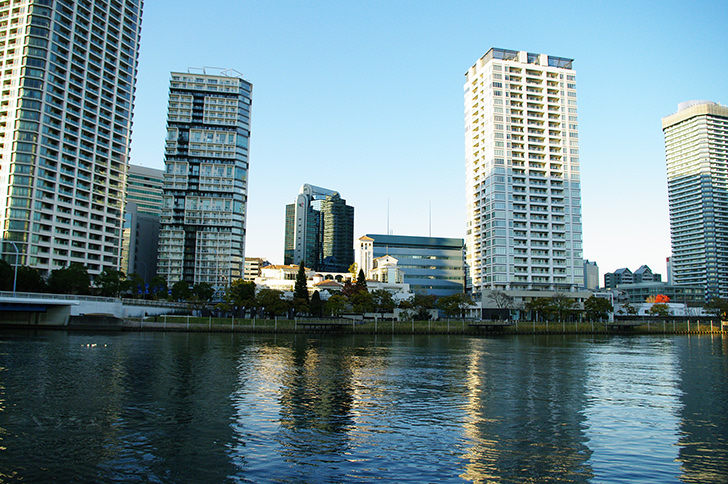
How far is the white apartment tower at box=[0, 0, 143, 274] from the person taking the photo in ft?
456

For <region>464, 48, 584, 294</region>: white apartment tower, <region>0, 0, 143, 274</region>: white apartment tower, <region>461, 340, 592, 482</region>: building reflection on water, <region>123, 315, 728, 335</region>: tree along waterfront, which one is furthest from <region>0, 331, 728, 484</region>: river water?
<region>464, 48, 584, 294</region>: white apartment tower

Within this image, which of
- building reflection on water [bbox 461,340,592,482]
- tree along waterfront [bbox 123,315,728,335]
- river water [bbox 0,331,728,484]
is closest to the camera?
river water [bbox 0,331,728,484]

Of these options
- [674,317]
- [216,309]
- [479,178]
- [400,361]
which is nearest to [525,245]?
[479,178]

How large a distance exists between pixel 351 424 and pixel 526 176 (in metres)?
160

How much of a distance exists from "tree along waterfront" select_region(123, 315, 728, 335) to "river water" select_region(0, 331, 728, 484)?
6550 centimetres

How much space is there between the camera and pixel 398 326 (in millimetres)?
136500

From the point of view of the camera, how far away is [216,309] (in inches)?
5709

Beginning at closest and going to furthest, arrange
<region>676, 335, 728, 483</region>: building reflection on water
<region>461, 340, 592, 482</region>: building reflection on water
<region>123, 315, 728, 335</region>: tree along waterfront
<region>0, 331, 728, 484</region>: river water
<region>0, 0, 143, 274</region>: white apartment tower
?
1. <region>0, 331, 728, 484</region>: river water
2. <region>461, 340, 592, 482</region>: building reflection on water
3. <region>676, 335, 728, 483</region>: building reflection on water
4. <region>123, 315, 728, 335</region>: tree along waterfront
5. <region>0, 0, 143, 274</region>: white apartment tower

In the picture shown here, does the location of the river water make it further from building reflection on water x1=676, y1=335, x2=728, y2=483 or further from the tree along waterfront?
the tree along waterfront

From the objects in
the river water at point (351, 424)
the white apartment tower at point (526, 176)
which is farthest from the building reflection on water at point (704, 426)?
the white apartment tower at point (526, 176)

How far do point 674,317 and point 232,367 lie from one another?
17830cm

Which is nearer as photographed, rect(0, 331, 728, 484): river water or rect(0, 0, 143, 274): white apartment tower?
Answer: rect(0, 331, 728, 484): river water

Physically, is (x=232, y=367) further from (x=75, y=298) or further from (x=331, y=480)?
(x=75, y=298)

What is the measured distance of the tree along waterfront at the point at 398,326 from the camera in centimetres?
11950
